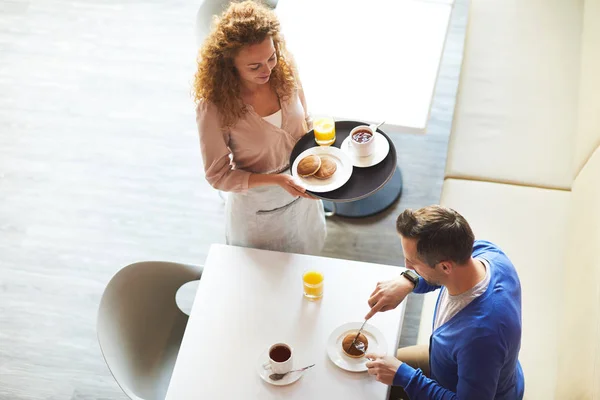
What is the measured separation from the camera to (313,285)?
224 centimetres

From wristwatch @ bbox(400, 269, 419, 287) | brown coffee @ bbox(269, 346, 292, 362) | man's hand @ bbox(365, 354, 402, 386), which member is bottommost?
brown coffee @ bbox(269, 346, 292, 362)

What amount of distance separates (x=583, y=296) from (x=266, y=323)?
1110 millimetres

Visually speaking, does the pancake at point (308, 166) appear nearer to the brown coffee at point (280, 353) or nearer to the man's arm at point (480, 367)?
the brown coffee at point (280, 353)

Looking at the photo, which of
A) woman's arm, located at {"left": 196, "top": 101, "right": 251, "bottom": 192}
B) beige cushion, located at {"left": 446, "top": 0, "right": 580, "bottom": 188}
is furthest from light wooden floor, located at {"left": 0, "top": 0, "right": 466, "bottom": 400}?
woman's arm, located at {"left": 196, "top": 101, "right": 251, "bottom": 192}

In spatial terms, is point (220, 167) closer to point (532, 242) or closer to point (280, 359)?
point (280, 359)

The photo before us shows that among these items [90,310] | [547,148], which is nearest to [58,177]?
[90,310]

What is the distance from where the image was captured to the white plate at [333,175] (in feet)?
7.89

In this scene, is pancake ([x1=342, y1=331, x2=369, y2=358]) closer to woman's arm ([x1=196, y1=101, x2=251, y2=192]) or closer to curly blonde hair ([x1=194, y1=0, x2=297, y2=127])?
woman's arm ([x1=196, y1=101, x2=251, y2=192])

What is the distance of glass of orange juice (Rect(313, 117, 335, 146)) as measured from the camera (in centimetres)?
250

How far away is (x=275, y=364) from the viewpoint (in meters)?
2.03

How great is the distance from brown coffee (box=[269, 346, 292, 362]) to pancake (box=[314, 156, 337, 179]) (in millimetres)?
660

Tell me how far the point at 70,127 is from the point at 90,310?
50.7 inches

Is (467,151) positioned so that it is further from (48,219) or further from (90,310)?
(48,219)

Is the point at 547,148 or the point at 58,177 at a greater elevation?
the point at 547,148
